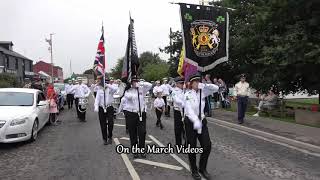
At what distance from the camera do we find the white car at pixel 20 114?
10.8 metres

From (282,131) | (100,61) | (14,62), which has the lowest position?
(282,131)

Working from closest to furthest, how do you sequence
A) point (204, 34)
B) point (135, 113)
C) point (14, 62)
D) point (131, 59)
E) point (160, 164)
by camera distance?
point (160, 164) → point (135, 113) → point (131, 59) → point (204, 34) → point (14, 62)

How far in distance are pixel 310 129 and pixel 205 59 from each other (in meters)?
4.07

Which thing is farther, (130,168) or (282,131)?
(282,131)

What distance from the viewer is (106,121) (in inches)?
462

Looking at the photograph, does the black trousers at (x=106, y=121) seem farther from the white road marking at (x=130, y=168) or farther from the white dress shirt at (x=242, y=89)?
the white dress shirt at (x=242, y=89)

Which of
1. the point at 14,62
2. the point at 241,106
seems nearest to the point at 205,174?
the point at 241,106

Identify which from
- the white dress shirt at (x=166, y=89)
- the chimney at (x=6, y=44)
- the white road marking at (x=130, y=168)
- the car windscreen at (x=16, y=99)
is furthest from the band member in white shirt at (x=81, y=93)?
the chimney at (x=6, y=44)

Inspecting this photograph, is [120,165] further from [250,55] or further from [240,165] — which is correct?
[250,55]

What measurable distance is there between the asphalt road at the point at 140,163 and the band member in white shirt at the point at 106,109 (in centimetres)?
37

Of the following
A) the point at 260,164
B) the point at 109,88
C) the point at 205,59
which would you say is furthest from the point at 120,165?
the point at 205,59

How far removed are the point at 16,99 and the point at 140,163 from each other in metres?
5.64

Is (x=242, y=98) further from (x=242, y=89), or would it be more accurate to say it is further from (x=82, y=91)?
(x=82, y=91)

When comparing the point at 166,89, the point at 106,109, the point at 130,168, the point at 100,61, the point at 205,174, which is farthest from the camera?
the point at 166,89
